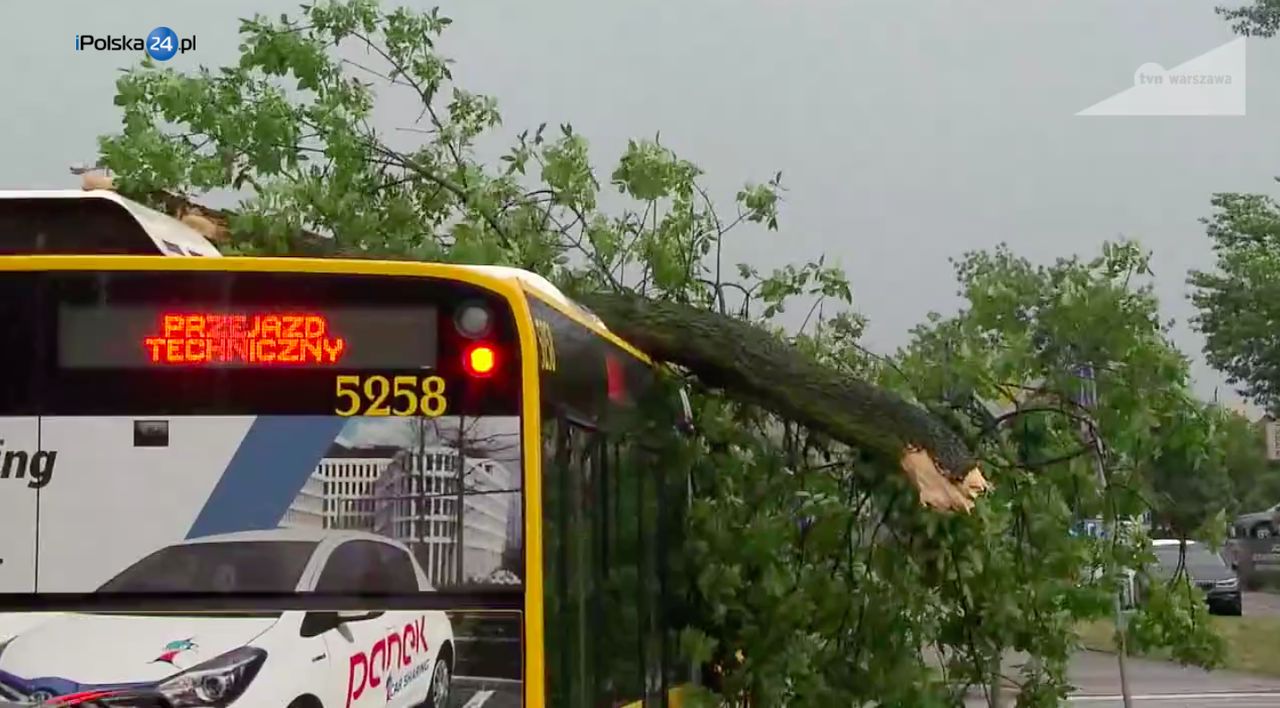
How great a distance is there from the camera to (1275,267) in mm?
26547

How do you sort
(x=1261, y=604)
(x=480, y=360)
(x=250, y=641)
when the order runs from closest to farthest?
(x=250, y=641) → (x=480, y=360) → (x=1261, y=604)

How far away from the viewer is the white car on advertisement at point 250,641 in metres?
4.07

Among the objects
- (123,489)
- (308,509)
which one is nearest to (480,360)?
(308,509)

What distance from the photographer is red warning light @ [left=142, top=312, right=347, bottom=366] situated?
4.48 metres

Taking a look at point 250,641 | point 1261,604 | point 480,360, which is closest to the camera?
point 250,641

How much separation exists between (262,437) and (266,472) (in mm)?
102

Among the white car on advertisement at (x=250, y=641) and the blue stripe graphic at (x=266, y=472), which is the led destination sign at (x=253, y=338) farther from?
the white car on advertisement at (x=250, y=641)

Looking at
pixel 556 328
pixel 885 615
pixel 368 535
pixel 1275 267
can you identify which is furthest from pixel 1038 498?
pixel 1275 267

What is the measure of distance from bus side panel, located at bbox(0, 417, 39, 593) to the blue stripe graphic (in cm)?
45

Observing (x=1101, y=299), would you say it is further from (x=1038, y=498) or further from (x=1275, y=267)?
(x=1275, y=267)

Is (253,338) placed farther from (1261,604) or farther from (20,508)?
(1261,604)

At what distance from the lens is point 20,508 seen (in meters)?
4.41

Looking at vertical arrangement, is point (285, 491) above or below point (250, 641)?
above

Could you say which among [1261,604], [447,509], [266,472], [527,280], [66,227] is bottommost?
[1261,604]
